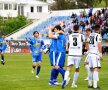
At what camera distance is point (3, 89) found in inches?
712

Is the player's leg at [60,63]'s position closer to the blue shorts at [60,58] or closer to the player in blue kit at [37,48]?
the blue shorts at [60,58]

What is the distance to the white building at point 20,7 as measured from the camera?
338 ft

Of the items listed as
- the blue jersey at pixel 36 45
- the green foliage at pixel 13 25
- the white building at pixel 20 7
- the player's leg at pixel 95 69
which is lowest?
the player's leg at pixel 95 69

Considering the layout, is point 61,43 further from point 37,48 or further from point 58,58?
point 37,48

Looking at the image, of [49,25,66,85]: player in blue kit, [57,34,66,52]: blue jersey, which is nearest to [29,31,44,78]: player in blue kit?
[49,25,66,85]: player in blue kit

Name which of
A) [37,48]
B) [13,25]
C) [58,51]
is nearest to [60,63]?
[58,51]

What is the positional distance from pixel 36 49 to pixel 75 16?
146ft

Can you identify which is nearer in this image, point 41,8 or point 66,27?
point 66,27

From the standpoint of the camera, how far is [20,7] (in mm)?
104938

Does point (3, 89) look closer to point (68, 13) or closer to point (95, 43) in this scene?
point (95, 43)

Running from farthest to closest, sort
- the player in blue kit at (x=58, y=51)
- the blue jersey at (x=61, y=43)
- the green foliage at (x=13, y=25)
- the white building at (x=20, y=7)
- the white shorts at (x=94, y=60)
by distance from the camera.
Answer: the white building at (x=20, y=7)
the green foliage at (x=13, y=25)
the blue jersey at (x=61, y=43)
the player in blue kit at (x=58, y=51)
the white shorts at (x=94, y=60)

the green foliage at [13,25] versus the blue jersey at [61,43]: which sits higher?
the green foliage at [13,25]

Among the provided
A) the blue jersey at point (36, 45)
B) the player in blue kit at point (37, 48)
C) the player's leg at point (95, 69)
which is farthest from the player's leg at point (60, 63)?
the blue jersey at point (36, 45)

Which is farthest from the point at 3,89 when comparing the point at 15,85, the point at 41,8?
the point at 41,8
